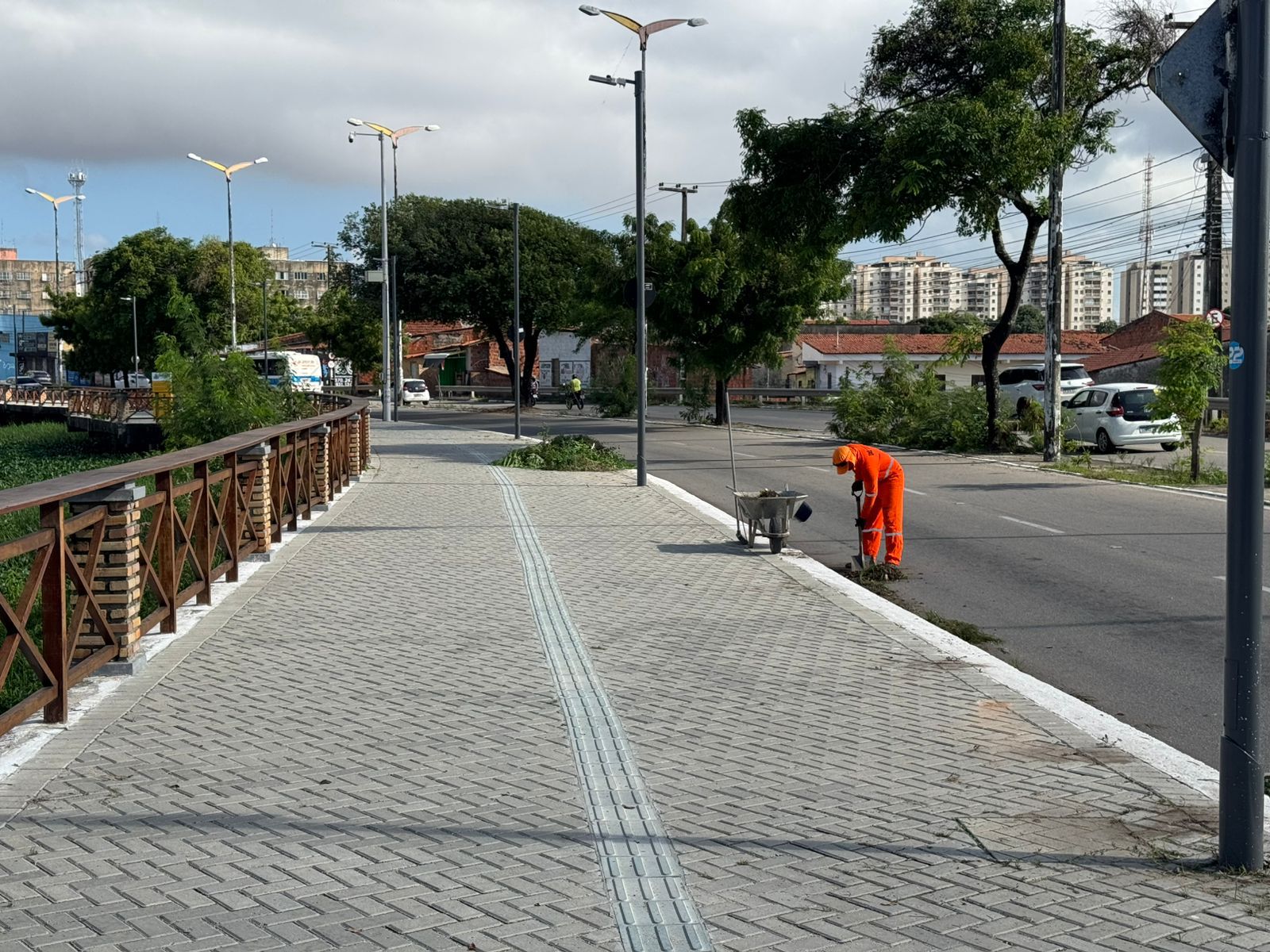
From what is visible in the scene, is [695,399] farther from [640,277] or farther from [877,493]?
[877,493]

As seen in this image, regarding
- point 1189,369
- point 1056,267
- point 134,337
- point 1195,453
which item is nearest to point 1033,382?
point 1056,267

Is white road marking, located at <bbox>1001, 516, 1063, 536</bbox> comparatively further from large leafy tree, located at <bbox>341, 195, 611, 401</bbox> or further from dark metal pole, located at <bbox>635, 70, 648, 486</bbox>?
large leafy tree, located at <bbox>341, 195, 611, 401</bbox>

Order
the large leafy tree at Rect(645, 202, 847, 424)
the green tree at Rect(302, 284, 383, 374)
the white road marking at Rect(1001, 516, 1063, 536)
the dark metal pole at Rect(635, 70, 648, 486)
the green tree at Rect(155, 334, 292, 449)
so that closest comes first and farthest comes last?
the white road marking at Rect(1001, 516, 1063, 536) < the dark metal pole at Rect(635, 70, 648, 486) < the green tree at Rect(155, 334, 292, 449) < the large leafy tree at Rect(645, 202, 847, 424) < the green tree at Rect(302, 284, 383, 374)

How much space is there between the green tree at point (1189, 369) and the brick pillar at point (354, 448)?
40.5 feet

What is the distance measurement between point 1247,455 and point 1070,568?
858 cm

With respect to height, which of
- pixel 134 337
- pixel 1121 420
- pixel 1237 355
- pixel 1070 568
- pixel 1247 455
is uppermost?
pixel 134 337

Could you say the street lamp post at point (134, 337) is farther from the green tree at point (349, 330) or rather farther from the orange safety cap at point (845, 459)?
the orange safety cap at point (845, 459)

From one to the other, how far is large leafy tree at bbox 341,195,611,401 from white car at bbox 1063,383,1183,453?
107ft

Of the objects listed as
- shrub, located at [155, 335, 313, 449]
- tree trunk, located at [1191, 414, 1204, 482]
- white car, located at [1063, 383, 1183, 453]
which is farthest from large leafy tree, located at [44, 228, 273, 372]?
tree trunk, located at [1191, 414, 1204, 482]

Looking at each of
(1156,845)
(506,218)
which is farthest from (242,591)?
(506,218)

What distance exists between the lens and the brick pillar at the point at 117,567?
25.0 feet

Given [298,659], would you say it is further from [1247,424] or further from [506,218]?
[506,218]

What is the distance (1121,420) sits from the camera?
2769cm

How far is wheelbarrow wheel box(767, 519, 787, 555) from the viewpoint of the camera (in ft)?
43.5
